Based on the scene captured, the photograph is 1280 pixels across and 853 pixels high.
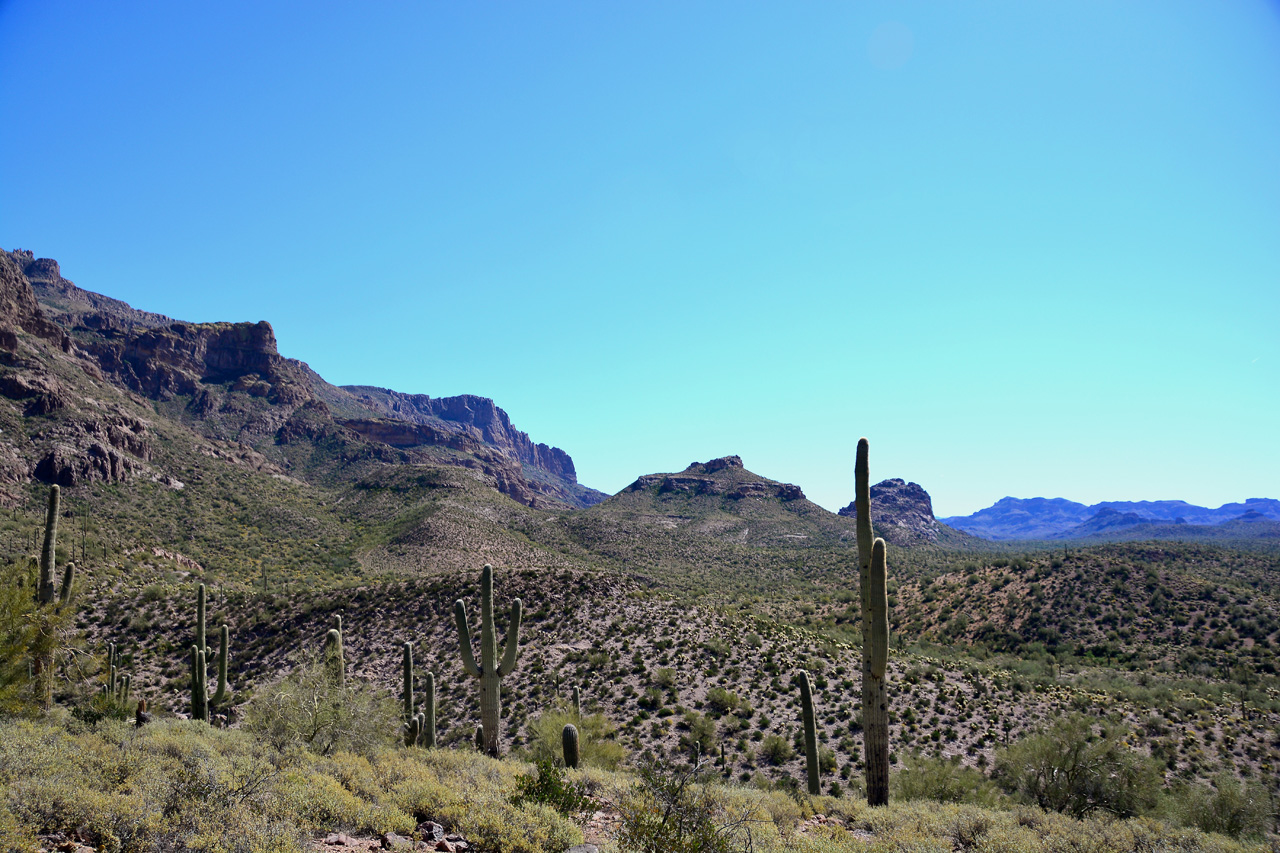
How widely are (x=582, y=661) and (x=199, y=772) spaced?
61.0ft

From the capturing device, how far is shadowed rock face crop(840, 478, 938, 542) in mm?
100163

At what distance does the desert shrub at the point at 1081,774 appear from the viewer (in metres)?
11.6

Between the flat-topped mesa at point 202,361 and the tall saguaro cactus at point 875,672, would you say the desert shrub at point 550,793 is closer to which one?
the tall saguaro cactus at point 875,672

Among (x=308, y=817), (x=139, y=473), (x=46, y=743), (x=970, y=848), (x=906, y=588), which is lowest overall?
(x=906, y=588)

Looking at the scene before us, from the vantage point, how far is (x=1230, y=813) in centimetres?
1090

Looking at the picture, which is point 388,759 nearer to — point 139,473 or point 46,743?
point 46,743

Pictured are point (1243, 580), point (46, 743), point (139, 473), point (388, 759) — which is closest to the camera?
point (46, 743)

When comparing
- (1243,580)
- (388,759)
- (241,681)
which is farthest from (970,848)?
(1243,580)

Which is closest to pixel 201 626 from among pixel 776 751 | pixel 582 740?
pixel 582 740

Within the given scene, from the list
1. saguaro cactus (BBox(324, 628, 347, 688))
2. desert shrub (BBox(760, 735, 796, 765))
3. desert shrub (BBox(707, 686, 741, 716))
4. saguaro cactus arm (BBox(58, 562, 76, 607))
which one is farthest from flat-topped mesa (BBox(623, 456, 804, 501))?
saguaro cactus arm (BBox(58, 562, 76, 607))

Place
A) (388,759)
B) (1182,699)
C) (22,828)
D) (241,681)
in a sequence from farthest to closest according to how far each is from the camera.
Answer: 1. (241,681)
2. (1182,699)
3. (388,759)
4. (22,828)

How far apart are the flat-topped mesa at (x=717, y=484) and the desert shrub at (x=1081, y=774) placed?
73.3m

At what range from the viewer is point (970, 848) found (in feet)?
27.6

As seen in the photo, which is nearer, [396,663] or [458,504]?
[396,663]
